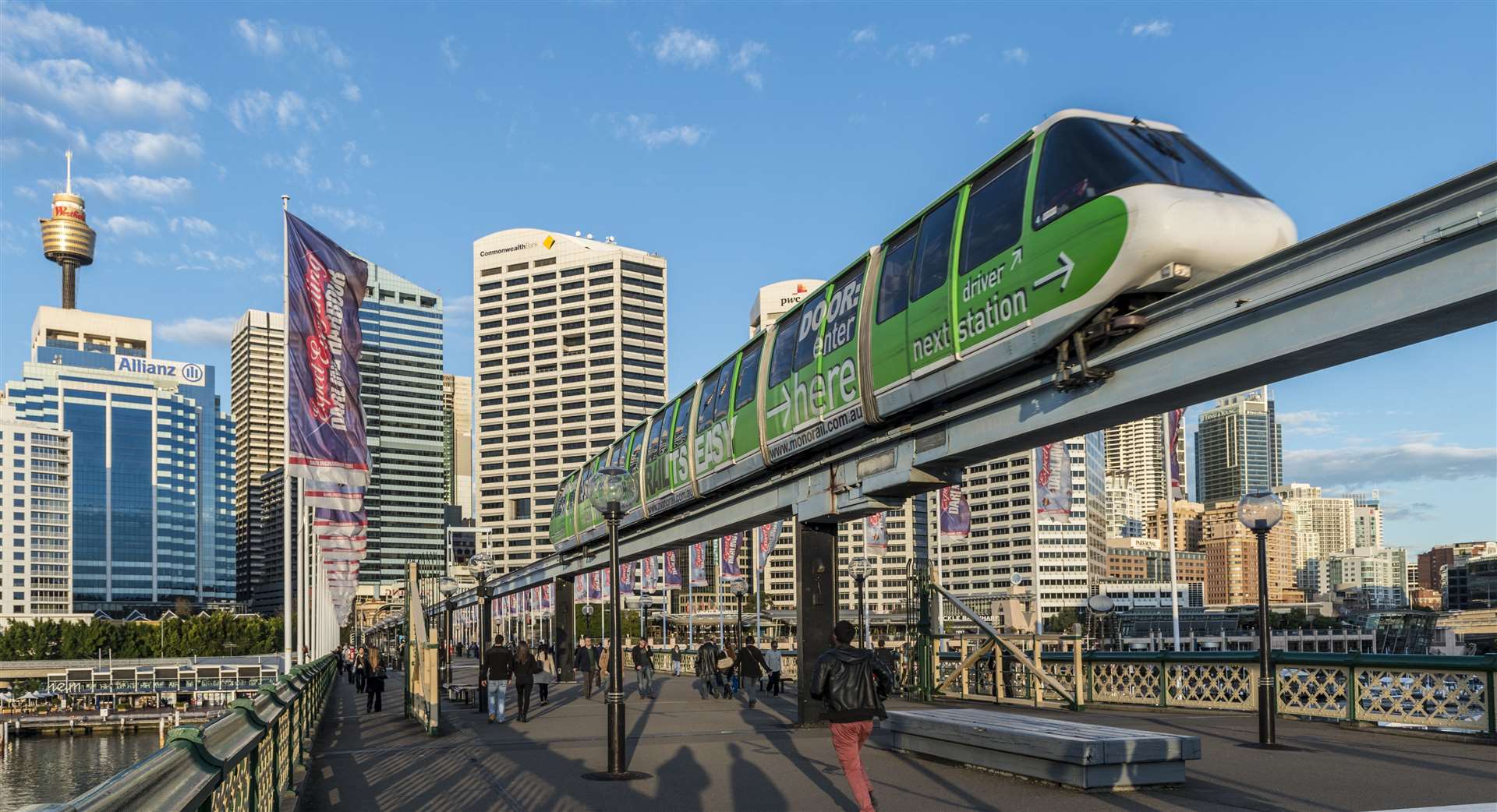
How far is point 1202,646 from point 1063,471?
142 m

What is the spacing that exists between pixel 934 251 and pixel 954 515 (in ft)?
62.7

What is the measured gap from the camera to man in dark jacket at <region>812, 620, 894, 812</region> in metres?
10.6

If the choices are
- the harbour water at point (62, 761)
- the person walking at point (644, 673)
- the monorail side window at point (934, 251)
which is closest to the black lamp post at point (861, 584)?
the person walking at point (644, 673)

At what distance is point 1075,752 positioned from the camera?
11.4m

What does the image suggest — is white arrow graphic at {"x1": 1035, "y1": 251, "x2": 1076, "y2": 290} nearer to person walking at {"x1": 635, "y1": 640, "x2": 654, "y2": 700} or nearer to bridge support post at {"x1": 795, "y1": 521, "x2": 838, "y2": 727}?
bridge support post at {"x1": 795, "y1": 521, "x2": 838, "y2": 727}

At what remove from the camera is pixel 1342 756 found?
13.9 metres

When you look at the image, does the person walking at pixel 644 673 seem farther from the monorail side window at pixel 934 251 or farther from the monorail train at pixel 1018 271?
the monorail side window at pixel 934 251

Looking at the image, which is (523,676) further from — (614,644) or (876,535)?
(876,535)

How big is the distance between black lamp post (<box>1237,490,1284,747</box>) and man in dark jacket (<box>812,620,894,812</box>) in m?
5.87

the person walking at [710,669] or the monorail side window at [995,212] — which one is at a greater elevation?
the monorail side window at [995,212]

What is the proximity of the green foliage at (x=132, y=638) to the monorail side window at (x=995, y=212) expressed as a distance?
179 meters

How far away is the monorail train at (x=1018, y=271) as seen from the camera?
11398mm

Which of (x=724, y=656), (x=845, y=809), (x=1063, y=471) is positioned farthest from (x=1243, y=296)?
(x=1063, y=471)

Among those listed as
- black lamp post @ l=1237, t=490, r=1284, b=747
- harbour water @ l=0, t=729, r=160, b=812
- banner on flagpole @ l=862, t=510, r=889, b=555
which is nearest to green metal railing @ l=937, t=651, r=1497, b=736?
black lamp post @ l=1237, t=490, r=1284, b=747
